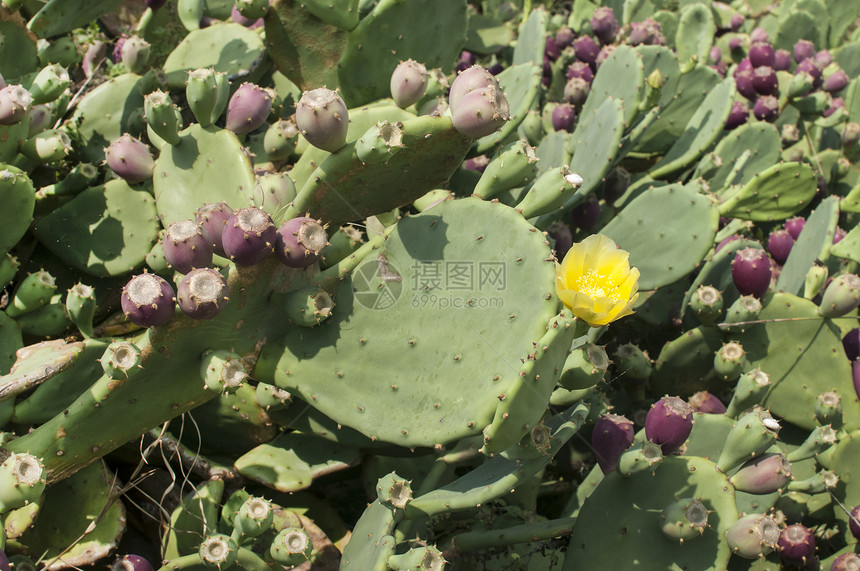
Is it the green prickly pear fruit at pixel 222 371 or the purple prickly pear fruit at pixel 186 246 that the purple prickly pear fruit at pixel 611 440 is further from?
the purple prickly pear fruit at pixel 186 246

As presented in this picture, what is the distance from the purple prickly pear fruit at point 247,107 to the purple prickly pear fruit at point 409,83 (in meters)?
0.39

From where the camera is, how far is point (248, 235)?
164 centimetres

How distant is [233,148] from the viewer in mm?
2055

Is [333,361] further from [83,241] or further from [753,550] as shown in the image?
[753,550]

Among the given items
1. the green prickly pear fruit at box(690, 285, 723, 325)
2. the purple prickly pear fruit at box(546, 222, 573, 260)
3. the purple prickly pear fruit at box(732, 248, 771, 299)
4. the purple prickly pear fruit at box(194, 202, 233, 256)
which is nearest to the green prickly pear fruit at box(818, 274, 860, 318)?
the purple prickly pear fruit at box(732, 248, 771, 299)

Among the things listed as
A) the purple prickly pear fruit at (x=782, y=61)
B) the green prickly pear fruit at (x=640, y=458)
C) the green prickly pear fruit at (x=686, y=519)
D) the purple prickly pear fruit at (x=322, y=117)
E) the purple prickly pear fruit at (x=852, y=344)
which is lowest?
the purple prickly pear fruit at (x=852, y=344)

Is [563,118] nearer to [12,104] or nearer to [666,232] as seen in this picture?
[666,232]

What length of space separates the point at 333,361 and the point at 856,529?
163cm

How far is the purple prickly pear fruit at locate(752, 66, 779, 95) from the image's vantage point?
3.49m

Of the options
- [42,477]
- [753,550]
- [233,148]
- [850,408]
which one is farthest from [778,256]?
[42,477]

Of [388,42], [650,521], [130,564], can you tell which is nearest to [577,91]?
[388,42]

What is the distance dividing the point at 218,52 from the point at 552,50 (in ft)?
5.60

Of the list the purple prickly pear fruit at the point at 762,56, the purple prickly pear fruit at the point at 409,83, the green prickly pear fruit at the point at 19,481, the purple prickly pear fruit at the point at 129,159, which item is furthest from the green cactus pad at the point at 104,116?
the purple prickly pear fruit at the point at 762,56

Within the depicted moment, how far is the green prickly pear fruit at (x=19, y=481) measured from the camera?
5.04 ft
